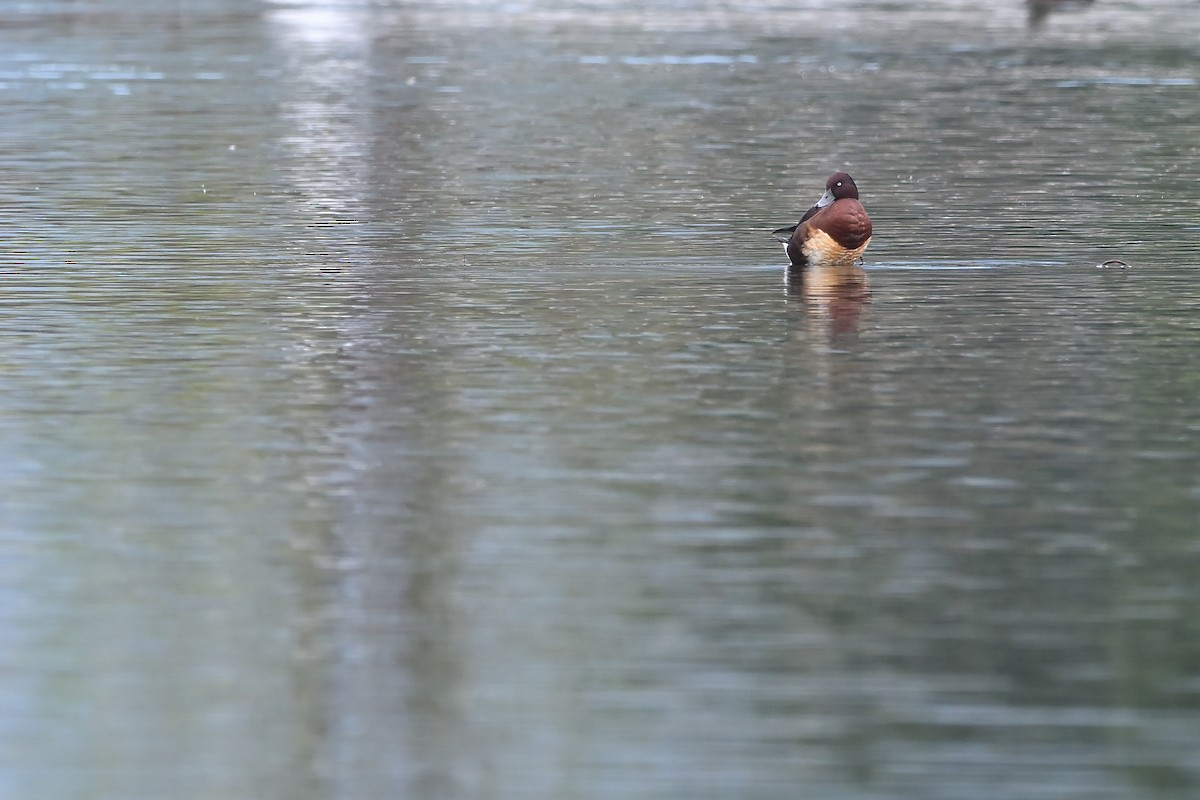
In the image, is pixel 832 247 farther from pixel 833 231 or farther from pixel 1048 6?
pixel 1048 6

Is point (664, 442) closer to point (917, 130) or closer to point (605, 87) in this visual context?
point (917, 130)

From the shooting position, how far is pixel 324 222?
23.6 m

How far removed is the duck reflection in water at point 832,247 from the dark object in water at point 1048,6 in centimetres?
4512

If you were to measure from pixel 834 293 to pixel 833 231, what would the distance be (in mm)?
1027

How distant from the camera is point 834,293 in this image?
18906 millimetres

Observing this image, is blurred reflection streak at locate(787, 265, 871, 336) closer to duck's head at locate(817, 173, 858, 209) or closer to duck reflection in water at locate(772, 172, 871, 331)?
duck reflection in water at locate(772, 172, 871, 331)

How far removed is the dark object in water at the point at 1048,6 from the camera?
65.1m

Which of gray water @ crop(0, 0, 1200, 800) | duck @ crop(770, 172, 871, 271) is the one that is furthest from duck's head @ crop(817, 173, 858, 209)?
gray water @ crop(0, 0, 1200, 800)

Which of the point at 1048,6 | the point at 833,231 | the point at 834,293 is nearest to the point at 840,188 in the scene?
the point at 833,231

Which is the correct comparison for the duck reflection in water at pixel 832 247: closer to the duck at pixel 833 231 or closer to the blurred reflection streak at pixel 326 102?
the duck at pixel 833 231

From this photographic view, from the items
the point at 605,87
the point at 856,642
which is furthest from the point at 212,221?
the point at 605,87

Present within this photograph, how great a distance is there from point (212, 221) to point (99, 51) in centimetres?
3152

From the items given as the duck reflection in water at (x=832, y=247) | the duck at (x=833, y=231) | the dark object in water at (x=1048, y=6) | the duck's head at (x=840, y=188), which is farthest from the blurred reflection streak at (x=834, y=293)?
Result: the dark object in water at (x=1048, y=6)

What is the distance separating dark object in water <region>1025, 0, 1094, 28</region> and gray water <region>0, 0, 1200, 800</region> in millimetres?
37432
